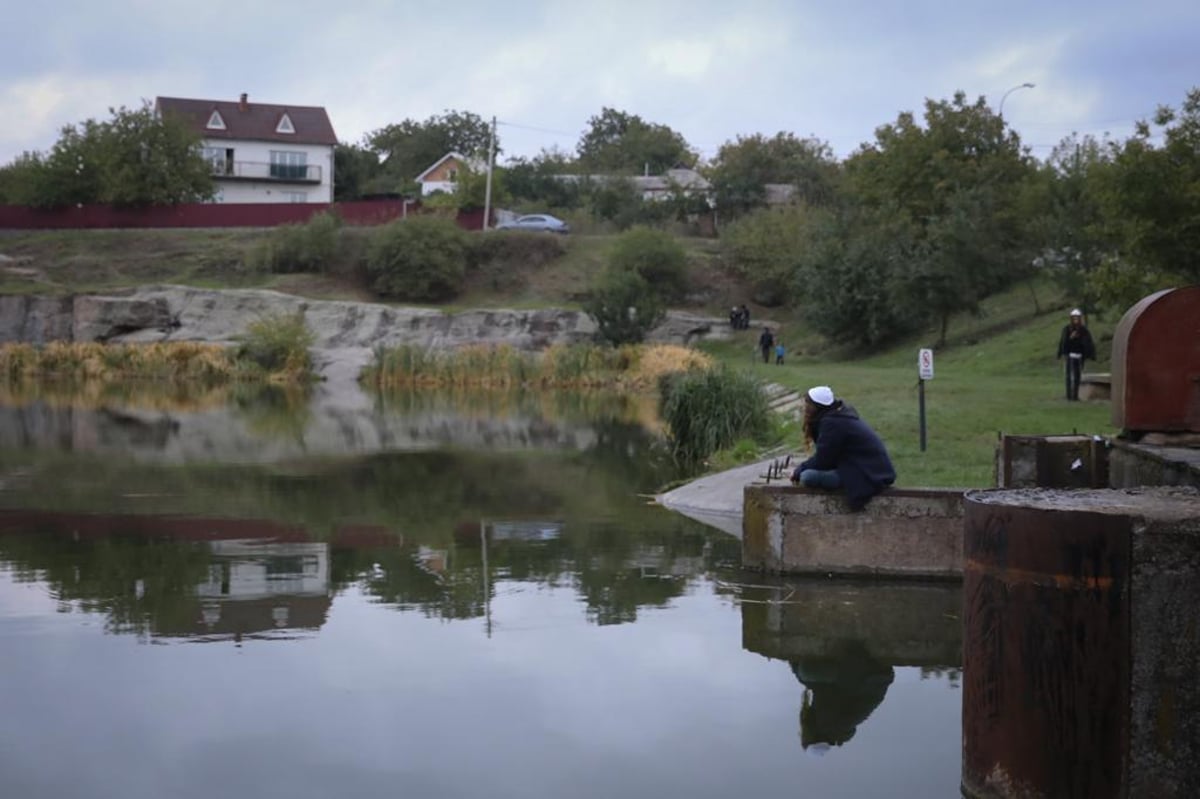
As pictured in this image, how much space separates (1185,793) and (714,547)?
1029 centimetres

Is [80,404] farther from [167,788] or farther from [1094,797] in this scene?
[1094,797]

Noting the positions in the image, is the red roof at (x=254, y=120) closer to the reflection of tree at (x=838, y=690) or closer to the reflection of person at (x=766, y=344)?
the reflection of person at (x=766, y=344)

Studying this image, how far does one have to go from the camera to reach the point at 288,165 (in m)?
101

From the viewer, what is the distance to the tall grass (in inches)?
2167

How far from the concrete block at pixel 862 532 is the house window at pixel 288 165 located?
9079 centimetres

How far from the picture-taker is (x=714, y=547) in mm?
17266

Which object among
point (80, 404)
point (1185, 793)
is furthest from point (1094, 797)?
point (80, 404)

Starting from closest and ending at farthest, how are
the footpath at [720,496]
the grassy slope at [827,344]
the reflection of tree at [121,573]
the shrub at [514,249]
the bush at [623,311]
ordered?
the reflection of tree at [121,573] < the footpath at [720,496] < the grassy slope at [827,344] < the bush at [623,311] < the shrub at [514,249]

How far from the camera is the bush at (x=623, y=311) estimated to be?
6016 centimetres

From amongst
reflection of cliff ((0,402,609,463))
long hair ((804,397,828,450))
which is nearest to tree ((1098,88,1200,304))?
reflection of cliff ((0,402,609,463))

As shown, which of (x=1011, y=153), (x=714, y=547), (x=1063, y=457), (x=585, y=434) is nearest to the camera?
(x=1063, y=457)

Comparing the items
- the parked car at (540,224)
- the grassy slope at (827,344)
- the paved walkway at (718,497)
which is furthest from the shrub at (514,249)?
the paved walkway at (718,497)

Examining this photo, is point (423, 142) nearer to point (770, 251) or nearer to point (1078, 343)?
point (770, 251)

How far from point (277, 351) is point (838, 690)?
50296 millimetres
